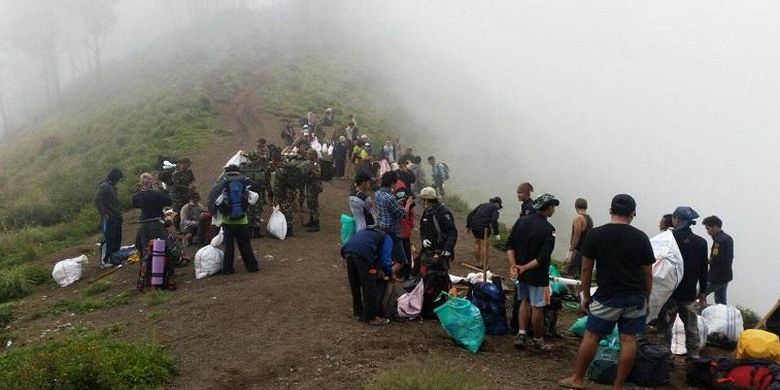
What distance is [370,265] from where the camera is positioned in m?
7.33

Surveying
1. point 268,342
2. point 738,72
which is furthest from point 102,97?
point 738,72

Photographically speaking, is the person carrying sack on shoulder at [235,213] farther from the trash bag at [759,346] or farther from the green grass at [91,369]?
the trash bag at [759,346]

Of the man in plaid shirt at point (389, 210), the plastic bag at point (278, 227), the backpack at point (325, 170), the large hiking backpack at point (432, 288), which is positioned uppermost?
the backpack at point (325, 170)

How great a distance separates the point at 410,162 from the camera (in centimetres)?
1772

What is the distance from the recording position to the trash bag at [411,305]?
7.73m

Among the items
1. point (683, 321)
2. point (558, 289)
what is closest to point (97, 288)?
point (558, 289)

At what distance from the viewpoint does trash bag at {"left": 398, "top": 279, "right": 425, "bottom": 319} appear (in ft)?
25.3

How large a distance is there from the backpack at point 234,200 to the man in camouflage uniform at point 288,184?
264 centimetres

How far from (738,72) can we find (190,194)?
160 metres

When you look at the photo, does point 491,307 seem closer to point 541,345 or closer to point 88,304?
point 541,345

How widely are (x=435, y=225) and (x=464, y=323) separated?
78.4 inches

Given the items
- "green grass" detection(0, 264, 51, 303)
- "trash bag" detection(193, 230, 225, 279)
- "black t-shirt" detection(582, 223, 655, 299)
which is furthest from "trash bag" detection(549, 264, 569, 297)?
"green grass" detection(0, 264, 51, 303)

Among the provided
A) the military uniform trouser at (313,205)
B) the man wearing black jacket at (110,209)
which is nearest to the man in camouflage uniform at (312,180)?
the military uniform trouser at (313,205)

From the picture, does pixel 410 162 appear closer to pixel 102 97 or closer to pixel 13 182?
pixel 13 182
